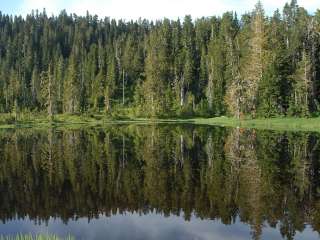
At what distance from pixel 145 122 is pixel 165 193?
7225cm

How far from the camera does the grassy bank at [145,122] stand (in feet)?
214

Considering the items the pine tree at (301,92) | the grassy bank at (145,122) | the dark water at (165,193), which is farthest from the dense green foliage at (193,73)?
the dark water at (165,193)

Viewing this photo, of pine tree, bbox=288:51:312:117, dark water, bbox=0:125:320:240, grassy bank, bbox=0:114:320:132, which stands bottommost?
dark water, bbox=0:125:320:240

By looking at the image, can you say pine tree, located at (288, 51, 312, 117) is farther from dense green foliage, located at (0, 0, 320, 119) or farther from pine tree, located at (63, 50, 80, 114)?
pine tree, located at (63, 50, 80, 114)

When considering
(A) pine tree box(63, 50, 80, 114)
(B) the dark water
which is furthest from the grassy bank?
(B) the dark water

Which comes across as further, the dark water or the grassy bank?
the grassy bank

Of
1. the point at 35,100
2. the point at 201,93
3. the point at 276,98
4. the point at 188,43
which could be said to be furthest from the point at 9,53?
the point at 276,98

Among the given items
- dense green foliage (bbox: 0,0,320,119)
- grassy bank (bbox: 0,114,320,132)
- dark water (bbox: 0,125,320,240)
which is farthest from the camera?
dense green foliage (bbox: 0,0,320,119)

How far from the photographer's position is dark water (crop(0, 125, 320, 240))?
1698cm

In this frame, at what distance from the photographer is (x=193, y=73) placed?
5022 inches

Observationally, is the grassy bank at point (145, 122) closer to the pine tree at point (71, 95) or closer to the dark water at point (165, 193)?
the pine tree at point (71, 95)

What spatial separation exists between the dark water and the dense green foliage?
42.4m

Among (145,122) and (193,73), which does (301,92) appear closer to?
(145,122)

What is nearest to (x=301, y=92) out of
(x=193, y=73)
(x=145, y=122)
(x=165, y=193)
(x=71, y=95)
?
(x=145, y=122)
